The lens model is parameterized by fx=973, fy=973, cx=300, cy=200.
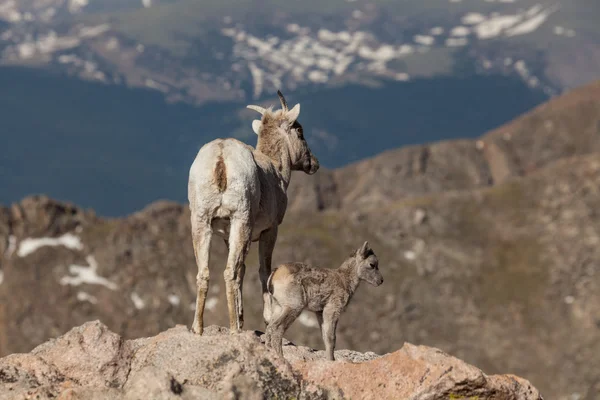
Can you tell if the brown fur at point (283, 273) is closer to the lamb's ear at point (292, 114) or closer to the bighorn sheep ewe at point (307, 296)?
the bighorn sheep ewe at point (307, 296)

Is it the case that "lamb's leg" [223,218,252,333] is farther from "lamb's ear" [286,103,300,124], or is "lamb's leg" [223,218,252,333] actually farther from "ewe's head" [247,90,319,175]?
"lamb's ear" [286,103,300,124]

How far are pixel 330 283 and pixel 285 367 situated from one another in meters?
3.70

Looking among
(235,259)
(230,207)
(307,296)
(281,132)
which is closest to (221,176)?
(230,207)

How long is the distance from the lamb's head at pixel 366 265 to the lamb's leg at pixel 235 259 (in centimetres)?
328

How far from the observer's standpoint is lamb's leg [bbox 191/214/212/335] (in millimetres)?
22438

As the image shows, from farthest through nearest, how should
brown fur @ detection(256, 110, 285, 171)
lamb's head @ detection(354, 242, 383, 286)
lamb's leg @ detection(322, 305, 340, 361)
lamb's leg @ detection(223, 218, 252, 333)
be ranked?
brown fur @ detection(256, 110, 285, 171) < lamb's head @ detection(354, 242, 383, 286) < lamb's leg @ detection(322, 305, 340, 361) < lamb's leg @ detection(223, 218, 252, 333)

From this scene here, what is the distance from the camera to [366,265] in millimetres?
24750

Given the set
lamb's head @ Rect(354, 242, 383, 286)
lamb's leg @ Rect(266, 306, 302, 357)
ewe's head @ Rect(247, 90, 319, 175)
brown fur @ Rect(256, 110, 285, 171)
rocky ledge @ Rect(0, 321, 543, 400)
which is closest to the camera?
rocky ledge @ Rect(0, 321, 543, 400)

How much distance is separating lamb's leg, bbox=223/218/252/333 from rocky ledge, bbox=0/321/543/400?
124 centimetres

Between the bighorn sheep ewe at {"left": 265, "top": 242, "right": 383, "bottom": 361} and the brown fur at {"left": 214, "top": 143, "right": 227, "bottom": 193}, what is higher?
the brown fur at {"left": 214, "top": 143, "right": 227, "bottom": 193}

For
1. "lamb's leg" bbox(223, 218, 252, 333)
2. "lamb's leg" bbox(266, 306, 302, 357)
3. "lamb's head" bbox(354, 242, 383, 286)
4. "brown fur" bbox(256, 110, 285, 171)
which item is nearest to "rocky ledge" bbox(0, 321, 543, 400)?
"lamb's leg" bbox(266, 306, 302, 357)

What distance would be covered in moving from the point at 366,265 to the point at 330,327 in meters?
2.29

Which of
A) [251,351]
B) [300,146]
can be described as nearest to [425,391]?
[251,351]

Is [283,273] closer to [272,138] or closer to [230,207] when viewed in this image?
[230,207]
